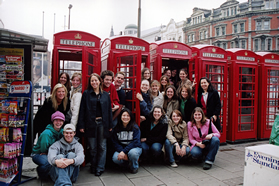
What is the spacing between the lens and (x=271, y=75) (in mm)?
7367

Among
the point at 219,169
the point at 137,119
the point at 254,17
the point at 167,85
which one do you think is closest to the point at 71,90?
the point at 137,119

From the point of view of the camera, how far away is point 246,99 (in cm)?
695

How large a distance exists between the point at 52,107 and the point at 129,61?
202 cm

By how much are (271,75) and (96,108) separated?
6.40 m

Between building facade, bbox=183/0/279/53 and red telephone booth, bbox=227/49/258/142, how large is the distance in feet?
110

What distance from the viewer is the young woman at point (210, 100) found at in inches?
217

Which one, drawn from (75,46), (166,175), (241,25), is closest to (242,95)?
(166,175)

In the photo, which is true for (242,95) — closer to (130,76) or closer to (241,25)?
(130,76)

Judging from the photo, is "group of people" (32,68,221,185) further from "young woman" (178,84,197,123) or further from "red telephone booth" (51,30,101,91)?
"red telephone booth" (51,30,101,91)

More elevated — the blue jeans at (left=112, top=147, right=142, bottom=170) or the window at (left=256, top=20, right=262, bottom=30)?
the window at (left=256, top=20, right=262, bottom=30)

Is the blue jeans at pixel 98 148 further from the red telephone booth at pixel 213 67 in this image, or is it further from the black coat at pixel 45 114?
the red telephone booth at pixel 213 67

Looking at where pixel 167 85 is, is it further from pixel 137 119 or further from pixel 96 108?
pixel 96 108

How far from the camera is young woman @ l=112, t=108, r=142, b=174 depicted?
4.18m

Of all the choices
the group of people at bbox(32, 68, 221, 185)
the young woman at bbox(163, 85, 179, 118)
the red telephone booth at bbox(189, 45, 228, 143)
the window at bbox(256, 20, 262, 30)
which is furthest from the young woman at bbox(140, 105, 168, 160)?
the window at bbox(256, 20, 262, 30)
